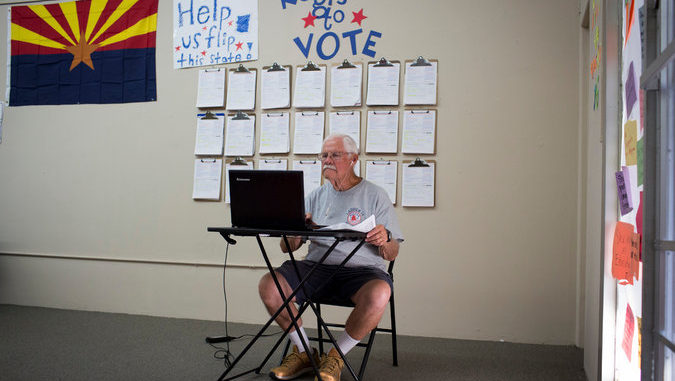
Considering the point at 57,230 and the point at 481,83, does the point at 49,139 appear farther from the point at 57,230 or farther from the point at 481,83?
the point at 481,83

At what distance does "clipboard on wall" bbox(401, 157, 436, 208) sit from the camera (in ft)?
11.0

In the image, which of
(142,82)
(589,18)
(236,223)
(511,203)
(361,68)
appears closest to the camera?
(236,223)

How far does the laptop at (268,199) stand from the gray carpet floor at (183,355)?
2.61ft

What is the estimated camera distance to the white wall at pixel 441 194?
3.20 m

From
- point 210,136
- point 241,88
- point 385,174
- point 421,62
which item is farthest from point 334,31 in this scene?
point 210,136

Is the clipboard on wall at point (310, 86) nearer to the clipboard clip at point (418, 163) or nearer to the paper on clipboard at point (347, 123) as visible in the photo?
the paper on clipboard at point (347, 123)

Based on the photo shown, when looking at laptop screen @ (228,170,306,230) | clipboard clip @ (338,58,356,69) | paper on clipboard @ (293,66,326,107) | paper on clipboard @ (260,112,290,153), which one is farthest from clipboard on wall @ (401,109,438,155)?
laptop screen @ (228,170,306,230)

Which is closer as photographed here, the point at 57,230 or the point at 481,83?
the point at 481,83

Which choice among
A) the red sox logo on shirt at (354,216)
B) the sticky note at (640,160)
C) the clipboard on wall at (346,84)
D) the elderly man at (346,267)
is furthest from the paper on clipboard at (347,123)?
the sticky note at (640,160)

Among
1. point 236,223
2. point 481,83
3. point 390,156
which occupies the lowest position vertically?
point 236,223

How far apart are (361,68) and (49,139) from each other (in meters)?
2.43

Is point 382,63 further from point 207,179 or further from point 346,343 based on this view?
point 346,343

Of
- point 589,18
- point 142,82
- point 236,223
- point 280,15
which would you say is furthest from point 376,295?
point 142,82

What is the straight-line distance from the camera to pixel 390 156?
344 centimetres
